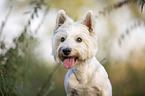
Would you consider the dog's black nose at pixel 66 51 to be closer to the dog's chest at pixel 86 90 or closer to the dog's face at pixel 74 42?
the dog's face at pixel 74 42

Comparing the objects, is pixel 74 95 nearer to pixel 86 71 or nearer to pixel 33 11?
pixel 86 71

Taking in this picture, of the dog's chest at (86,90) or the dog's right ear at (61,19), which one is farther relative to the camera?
the dog's right ear at (61,19)

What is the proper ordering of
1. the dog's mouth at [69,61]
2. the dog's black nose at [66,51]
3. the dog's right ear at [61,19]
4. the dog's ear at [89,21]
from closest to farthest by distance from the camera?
the dog's black nose at [66,51]
the dog's mouth at [69,61]
the dog's ear at [89,21]
the dog's right ear at [61,19]

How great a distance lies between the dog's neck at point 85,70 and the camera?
9.79ft

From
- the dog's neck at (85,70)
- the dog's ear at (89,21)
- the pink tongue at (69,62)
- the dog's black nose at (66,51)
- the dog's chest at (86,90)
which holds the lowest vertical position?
the dog's chest at (86,90)

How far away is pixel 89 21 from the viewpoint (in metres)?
3.00

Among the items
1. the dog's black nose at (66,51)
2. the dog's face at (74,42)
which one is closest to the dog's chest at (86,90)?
the dog's face at (74,42)

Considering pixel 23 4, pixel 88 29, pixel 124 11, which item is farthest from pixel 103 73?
pixel 23 4

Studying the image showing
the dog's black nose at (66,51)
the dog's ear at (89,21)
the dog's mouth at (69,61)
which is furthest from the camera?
the dog's ear at (89,21)

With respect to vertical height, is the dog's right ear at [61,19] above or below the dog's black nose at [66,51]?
above

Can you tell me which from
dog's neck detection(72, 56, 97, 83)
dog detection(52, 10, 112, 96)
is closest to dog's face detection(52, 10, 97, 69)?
dog detection(52, 10, 112, 96)

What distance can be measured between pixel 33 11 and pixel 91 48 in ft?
3.36

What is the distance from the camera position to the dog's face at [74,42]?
2.75 meters

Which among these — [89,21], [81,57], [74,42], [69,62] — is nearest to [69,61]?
[69,62]
